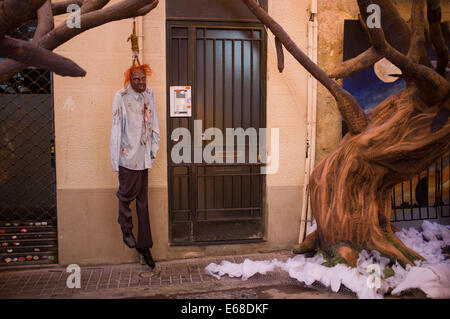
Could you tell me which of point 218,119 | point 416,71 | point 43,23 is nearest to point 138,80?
point 218,119

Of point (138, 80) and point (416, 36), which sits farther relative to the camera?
point (138, 80)

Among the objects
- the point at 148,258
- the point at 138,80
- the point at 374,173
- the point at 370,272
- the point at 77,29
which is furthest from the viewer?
the point at 148,258

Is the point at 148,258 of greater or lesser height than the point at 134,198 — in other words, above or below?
below

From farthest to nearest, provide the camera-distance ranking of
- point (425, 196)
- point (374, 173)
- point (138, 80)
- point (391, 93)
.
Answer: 1. point (425, 196)
2. point (391, 93)
3. point (138, 80)
4. point (374, 173)

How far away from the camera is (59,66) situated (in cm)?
170

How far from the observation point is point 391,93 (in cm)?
564

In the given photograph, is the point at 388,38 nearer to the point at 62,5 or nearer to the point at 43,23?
the point at 62,5

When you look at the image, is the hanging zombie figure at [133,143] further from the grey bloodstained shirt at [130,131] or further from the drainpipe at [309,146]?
the drainpipe at [309,146]

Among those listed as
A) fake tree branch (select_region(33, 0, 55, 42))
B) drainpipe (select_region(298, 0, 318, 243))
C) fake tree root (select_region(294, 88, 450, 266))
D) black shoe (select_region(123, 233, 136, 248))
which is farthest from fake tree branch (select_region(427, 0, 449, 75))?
black shoe (select_region(123, 233, 136, 248))

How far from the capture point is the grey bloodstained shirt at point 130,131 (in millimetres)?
4199

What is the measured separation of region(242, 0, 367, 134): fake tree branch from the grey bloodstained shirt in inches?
64.1

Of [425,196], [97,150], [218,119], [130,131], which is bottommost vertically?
[425,196]

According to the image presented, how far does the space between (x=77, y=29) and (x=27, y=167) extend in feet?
12.7

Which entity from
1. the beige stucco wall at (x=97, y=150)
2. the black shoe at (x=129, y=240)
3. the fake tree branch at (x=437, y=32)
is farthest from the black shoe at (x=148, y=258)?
the fake tree branch at (x=437, y=32)
